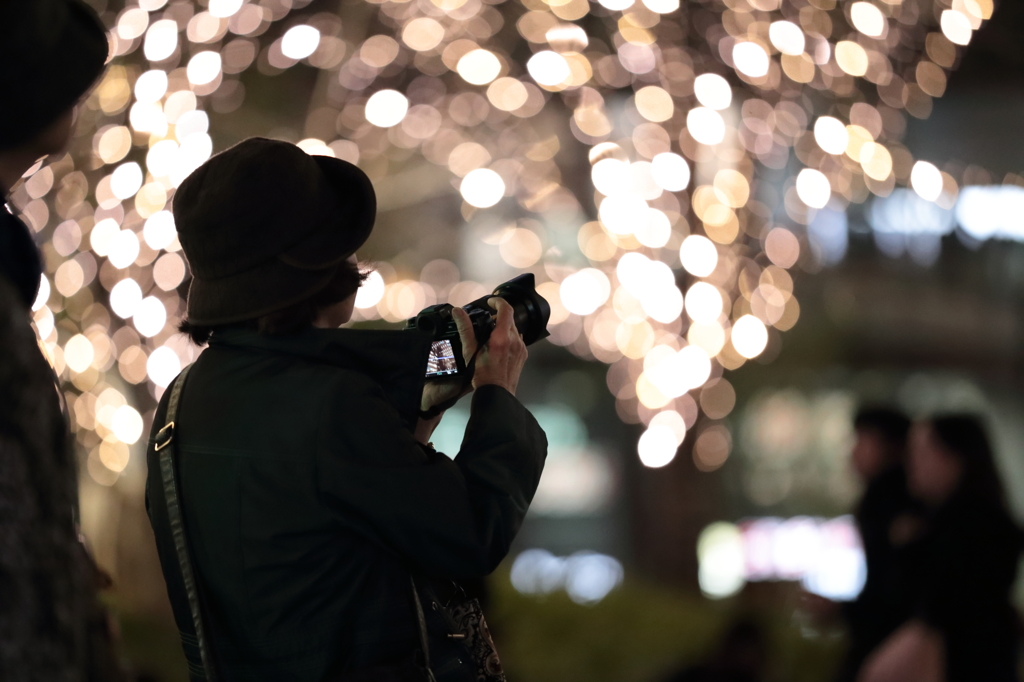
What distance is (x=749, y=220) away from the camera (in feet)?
18.6

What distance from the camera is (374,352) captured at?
1243 mm

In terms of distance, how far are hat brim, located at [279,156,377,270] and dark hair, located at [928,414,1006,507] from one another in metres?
2.29

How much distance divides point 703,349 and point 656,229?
30.9 inches

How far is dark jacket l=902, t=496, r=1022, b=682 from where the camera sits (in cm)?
259

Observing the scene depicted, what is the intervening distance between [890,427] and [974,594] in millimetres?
937

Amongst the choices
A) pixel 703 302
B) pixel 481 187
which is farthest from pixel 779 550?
pixel 481 187

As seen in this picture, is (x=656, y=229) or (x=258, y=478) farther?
(x=656, y=229)

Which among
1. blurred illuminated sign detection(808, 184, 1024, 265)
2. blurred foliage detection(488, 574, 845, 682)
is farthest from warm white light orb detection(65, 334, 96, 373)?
blurred illuminated sign detection(808, 184, 1024, 265)

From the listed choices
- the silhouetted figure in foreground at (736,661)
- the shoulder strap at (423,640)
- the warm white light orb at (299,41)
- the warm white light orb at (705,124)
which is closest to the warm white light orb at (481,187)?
the warm white light orb at (705,124)

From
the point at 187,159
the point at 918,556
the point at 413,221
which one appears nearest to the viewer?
the point at 918,556

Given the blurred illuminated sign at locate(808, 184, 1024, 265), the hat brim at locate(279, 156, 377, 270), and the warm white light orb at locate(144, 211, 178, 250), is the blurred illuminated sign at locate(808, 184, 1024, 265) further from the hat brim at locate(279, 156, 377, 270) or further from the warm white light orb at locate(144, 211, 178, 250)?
the hat brim at locate(279, 156, 377, 270)

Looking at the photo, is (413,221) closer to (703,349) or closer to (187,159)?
(703,349)

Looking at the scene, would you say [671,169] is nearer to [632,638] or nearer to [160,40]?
[632,638]

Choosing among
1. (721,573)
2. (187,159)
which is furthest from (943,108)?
(187,159)
